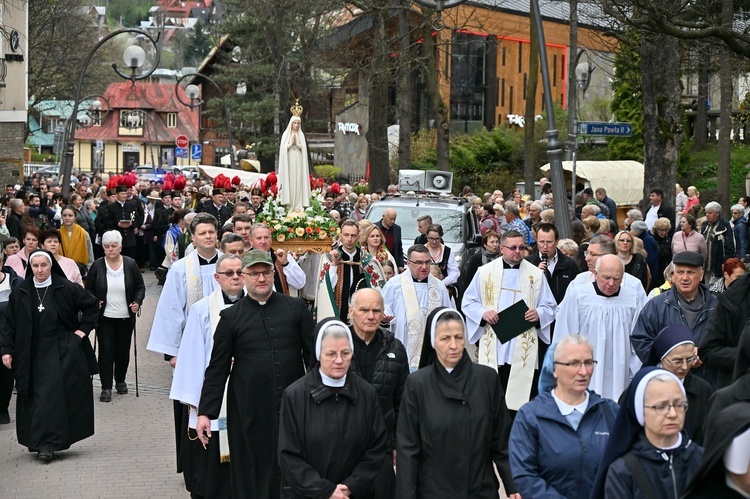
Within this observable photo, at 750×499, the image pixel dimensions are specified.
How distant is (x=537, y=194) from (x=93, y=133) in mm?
74621

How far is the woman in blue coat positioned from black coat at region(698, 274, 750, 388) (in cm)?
273

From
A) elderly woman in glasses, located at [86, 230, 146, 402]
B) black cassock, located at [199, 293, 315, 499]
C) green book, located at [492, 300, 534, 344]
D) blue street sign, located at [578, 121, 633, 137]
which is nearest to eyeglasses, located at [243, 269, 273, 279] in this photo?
black cassock, located at [199, 293, 315, 499]

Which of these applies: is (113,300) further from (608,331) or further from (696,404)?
(696,404)

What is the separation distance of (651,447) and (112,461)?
275 inches

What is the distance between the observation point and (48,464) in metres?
11.4

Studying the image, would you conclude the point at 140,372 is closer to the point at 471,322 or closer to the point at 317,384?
the point at 471,322

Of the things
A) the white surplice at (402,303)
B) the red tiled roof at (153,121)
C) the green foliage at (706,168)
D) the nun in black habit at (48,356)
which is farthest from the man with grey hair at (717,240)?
the red tiled roof at (153,121)

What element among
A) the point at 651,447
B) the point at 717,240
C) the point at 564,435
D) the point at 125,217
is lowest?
the point at 564,435

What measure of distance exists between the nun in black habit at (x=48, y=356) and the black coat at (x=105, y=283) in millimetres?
2365

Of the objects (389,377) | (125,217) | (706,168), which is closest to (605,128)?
(125,217)

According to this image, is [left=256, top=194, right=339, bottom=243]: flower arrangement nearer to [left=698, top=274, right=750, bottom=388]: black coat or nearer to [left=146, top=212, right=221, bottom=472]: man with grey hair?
[left=146, top=212, right=221, bottom=472]: man with grey hair

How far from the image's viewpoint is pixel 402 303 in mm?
11305

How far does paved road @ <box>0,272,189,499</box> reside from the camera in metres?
10.4

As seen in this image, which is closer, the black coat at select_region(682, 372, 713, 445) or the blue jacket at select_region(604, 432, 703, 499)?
the blue jacket at select_region(604, 432, 703, 499)
